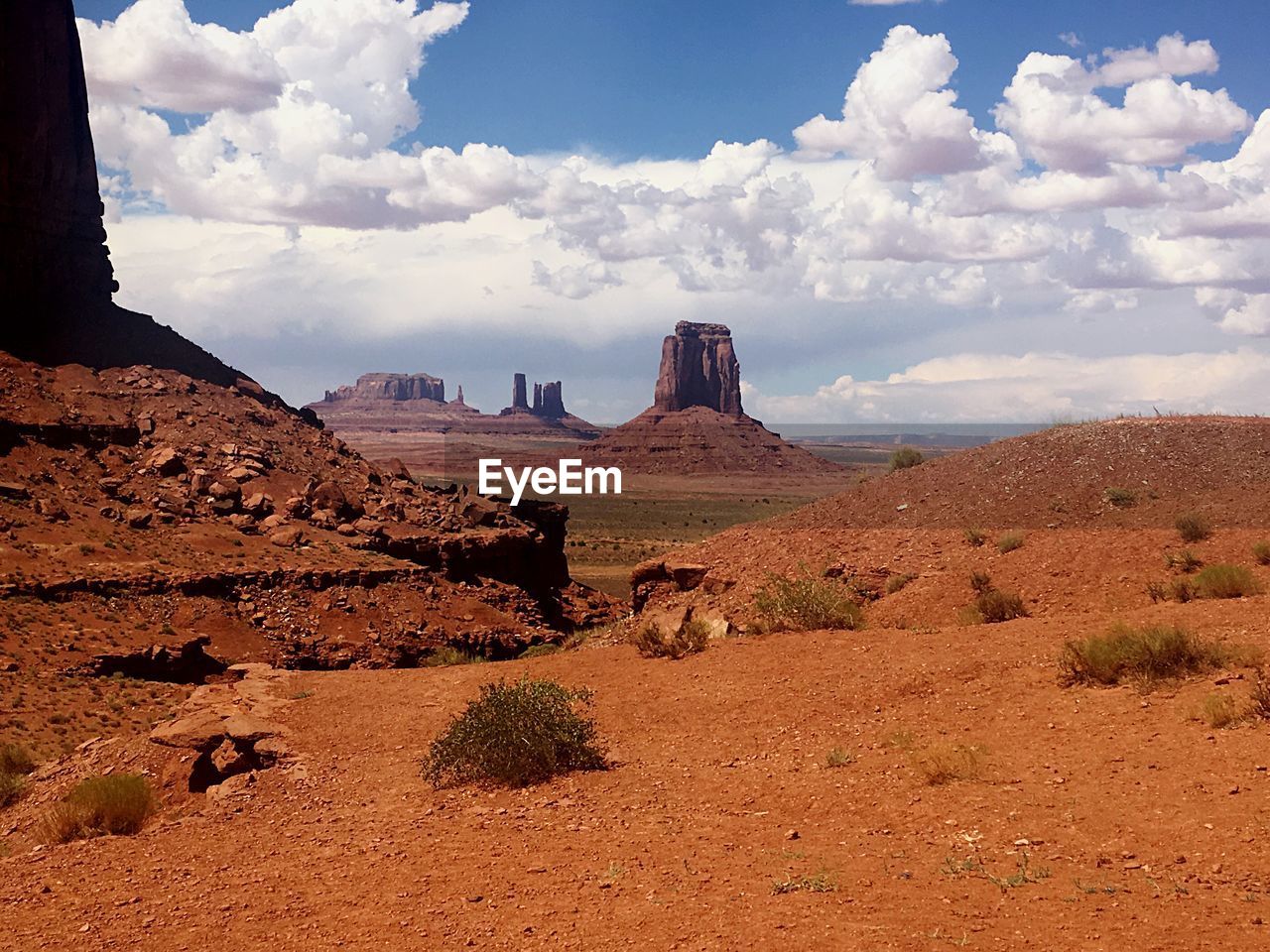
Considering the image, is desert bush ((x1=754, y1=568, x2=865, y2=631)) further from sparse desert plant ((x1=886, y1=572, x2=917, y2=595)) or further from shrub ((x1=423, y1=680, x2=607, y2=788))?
shrub ((x1=423, y1=680, x2=607, y2=788))

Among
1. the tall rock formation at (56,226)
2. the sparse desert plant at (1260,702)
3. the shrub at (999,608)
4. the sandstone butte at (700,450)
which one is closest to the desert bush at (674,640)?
the shrub at (999,608)

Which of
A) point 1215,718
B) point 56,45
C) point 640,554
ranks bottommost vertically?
point 640,554

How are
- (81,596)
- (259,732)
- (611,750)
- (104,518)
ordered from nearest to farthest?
(611,750), (259,732), (81,596), (104,518)

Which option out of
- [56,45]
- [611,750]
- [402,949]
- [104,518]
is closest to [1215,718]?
[611,750]

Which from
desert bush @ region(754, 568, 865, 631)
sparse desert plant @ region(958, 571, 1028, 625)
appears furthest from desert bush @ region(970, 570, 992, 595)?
desert bush @ region(754, 568, 865, 631)

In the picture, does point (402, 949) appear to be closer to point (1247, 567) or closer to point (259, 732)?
point (259, 732)
